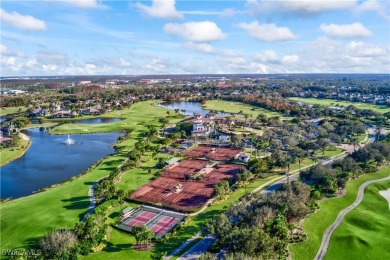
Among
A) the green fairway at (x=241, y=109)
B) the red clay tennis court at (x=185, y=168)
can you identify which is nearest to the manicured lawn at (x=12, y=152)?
the red clay tennis court at (x=185, y=168)

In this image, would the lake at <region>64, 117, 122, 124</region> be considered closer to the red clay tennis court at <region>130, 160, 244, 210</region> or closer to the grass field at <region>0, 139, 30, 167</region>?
the grass field at <region>0, 139, 30, 167</region>

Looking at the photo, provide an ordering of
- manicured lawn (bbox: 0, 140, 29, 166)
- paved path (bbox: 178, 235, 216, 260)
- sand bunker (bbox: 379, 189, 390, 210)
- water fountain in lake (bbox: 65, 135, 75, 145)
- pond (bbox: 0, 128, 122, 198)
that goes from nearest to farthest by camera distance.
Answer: paved path (bbox: 178, 235, 216, 260) < sand bunker (bbox: 379, 189, 390, 210) < pond (bbox: 0, 128, 122, 198) < manicured lawn (bbox: 0, 140, 29, 166) < water fountain in lake (bbox: 65, 135, 75, 145)

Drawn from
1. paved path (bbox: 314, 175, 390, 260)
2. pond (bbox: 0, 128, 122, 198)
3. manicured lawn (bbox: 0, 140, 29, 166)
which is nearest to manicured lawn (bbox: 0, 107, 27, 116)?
pond (bbox: 0, 128, 122, 198)

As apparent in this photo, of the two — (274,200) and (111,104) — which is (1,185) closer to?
(274,200)

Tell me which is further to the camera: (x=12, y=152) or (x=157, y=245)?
(x=12, y=152)

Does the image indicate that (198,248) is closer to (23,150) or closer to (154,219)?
(154,219)

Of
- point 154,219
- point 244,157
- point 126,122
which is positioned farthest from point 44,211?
point 126,122
